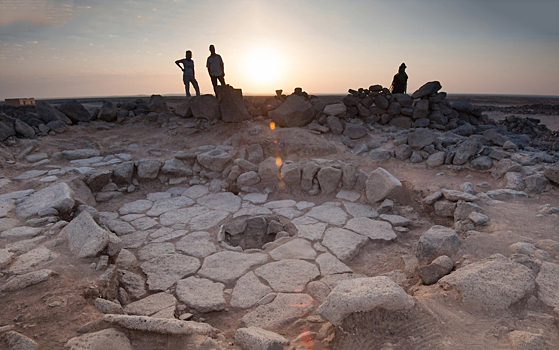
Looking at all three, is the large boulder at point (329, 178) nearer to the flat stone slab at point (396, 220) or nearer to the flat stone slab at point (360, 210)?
the flat stone slab at point (360, 210)

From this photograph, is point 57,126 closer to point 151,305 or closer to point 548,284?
point 151,305

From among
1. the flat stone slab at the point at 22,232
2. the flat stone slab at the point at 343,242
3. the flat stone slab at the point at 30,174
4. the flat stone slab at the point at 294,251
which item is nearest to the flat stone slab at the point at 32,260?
the flat stone slab at the point at 22,232

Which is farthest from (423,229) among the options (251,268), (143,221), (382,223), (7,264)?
(7,264)

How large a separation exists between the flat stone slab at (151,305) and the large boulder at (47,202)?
2095 millimetres

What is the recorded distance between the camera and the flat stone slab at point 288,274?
3.04 m

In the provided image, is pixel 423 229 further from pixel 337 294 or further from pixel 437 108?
pixel 437 108

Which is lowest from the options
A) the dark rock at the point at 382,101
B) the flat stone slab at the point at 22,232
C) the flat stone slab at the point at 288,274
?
the flat stone slab at the point at 288,274

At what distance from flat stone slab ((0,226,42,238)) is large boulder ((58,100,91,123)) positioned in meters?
6.53

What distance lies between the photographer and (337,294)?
2.09 metres

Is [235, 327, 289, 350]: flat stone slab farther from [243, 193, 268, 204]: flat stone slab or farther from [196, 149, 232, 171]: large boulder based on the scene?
[196, 149, 232, 171]: large boulder

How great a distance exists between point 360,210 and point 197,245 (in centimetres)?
265

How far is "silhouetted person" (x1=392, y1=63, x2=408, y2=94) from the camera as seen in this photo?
979 centimetres

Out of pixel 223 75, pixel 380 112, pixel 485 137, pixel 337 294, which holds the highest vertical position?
pixel 223 75

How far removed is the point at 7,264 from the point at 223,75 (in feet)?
23.2
